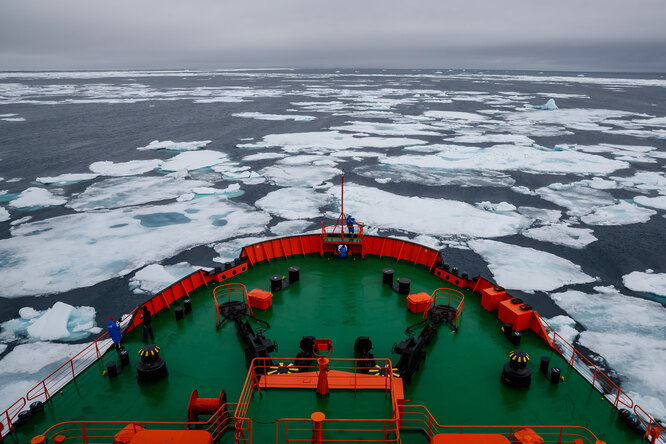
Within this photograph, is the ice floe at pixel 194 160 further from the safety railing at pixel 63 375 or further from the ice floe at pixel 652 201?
the ice floe at pixel 652 201

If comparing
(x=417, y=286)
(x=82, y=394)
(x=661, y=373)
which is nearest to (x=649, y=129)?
(x=661, y=373)

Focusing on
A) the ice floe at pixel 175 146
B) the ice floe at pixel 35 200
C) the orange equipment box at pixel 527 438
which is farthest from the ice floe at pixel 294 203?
the ice floe at pixel 175 146

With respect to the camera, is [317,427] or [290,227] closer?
[317,427]

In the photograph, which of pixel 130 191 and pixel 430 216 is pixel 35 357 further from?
pixel 430 216

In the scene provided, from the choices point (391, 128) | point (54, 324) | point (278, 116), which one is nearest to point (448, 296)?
point (54, 324)

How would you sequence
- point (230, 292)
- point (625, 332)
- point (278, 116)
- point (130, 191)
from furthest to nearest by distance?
1. point (278, 116)
2. point (130, 191)
3. point (625, 332)
4. point (230, 292)
